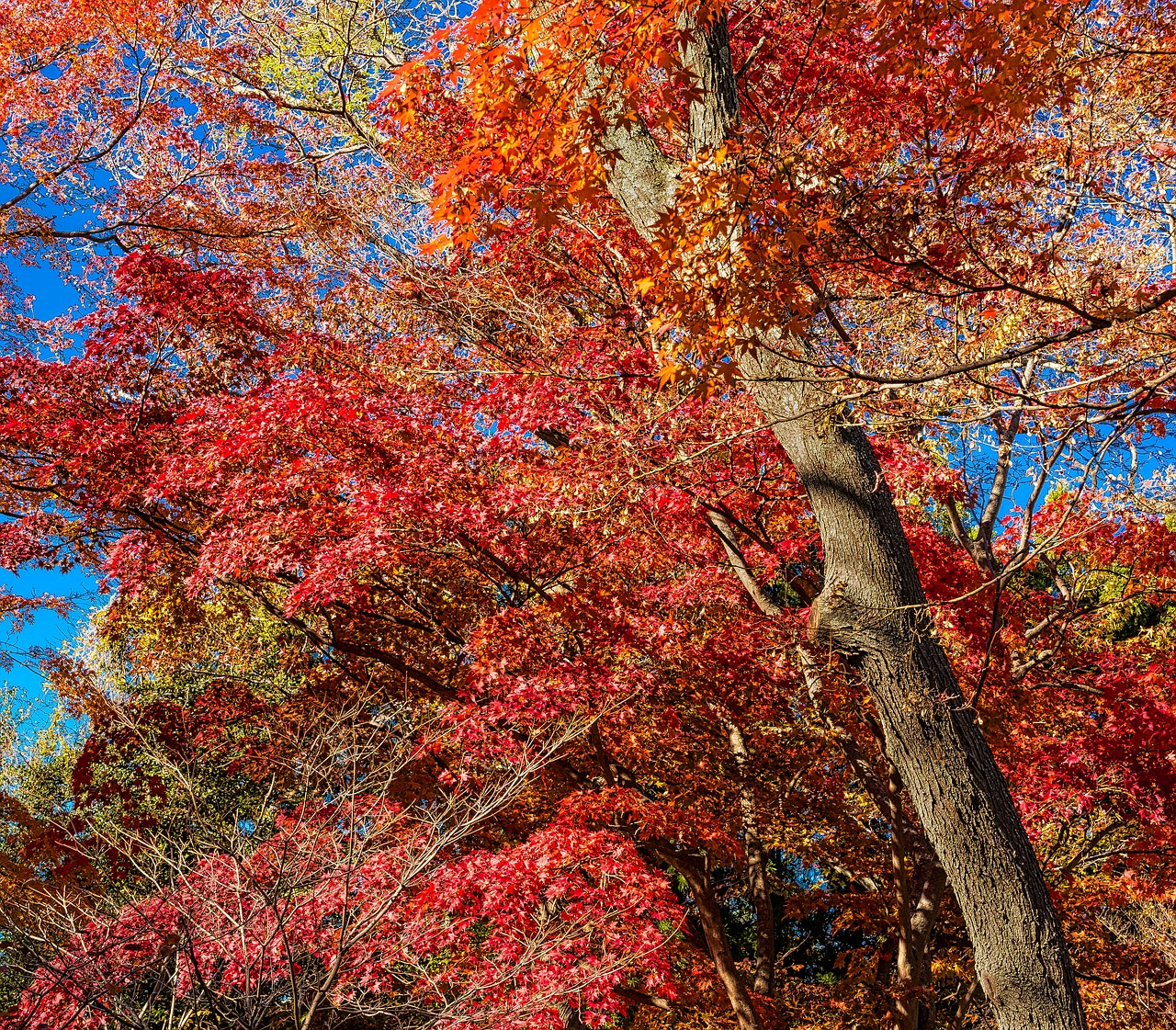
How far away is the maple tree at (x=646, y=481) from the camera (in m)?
4.20

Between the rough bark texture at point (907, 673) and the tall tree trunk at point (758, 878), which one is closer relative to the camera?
the rough bark texture at point (907, 673)

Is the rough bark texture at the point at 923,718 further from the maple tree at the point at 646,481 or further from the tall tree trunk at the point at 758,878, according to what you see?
the tall tree trunk at the point at 758,878

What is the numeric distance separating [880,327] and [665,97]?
148 inches

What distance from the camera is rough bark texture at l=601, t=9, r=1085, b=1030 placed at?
412cm

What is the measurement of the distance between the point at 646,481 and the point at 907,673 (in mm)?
1965

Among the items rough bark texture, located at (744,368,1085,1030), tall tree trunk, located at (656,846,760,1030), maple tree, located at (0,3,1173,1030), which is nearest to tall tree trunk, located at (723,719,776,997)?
maple tree, located at (0,3,1173,1030)

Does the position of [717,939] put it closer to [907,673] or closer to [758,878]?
[758,878]

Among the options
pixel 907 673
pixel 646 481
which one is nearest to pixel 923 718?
pixel 907 673

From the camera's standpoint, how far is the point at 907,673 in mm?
4414

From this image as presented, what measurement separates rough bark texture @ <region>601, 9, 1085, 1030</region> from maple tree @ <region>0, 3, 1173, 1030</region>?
2cm

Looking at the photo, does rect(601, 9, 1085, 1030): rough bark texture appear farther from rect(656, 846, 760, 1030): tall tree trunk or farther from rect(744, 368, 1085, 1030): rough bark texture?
rect(656, 846, 760, 1030): tall tree trunk

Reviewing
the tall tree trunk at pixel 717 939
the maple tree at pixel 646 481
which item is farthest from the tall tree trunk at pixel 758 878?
the tall tree trunk at pixel 717 939

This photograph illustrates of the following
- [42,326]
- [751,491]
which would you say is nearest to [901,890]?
[751,491]

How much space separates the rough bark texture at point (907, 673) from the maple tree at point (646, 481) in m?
0.02
